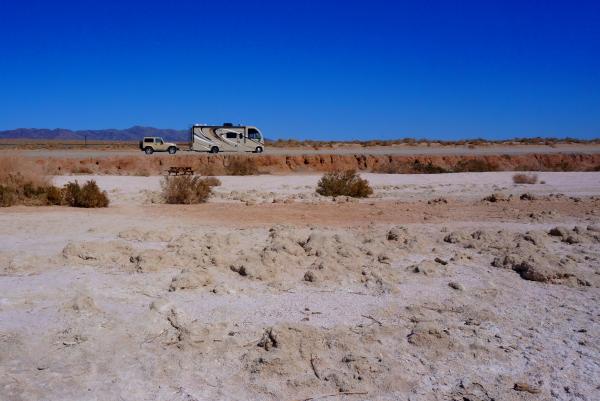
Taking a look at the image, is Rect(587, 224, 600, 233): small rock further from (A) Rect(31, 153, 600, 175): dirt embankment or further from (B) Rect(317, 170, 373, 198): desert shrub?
(A) Rect(31, 153, 600, 175): dirt embankment

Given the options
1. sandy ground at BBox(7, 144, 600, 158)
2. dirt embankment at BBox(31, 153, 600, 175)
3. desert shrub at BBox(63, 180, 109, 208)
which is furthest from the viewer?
sandy ground at BBox(7, 144, 600, 158)

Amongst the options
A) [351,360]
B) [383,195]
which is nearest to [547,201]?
[383,195]

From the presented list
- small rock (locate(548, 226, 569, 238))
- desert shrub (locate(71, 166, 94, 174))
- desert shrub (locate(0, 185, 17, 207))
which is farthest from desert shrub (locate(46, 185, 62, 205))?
desert shrub (locate(71, 166, 94, 174))

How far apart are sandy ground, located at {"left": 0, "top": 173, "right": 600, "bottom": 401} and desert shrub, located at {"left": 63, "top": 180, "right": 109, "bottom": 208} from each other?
1.95m

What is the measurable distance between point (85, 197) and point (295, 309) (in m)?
8.73

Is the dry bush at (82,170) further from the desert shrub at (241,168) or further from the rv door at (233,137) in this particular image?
the rv door at (233,137)

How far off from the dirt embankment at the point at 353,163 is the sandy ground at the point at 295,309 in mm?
20612

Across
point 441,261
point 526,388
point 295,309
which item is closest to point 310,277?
point 295,309

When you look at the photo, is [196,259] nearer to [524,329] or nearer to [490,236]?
[524,329]

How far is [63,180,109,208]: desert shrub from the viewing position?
13.7 meters

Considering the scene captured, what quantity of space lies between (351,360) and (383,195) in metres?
13.6

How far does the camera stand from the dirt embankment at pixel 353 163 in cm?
3256

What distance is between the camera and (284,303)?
263 inches

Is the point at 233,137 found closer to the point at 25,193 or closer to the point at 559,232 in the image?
the point at 25,193
